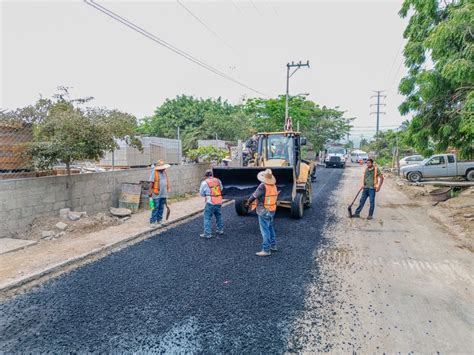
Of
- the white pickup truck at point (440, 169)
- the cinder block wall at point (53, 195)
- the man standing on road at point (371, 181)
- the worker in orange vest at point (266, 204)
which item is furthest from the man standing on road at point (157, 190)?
the white pickup truck at point (440, 169)

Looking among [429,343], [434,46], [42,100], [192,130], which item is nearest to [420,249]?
[429,343]

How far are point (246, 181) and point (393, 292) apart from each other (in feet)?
15.2

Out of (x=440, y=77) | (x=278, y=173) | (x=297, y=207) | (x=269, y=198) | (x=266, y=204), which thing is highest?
(x=440, y=77)

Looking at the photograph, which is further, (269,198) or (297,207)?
(297,207)

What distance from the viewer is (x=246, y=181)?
8.54m

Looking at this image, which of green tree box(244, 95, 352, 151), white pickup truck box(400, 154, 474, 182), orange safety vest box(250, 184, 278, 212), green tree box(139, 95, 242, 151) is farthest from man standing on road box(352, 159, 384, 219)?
green tree box(139, 95, 242, 151)

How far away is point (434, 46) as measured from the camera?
738 centimetres

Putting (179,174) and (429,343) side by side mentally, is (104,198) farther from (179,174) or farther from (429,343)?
(429,343)

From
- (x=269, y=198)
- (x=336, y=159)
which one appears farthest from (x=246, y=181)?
(x=336, y=159)

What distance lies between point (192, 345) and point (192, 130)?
3287cm

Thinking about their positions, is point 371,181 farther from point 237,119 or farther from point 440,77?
point 237,119

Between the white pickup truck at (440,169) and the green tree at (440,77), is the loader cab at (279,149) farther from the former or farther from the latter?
the white pickup truck at (440,169)

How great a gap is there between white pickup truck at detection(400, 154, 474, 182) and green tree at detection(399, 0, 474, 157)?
7666mm

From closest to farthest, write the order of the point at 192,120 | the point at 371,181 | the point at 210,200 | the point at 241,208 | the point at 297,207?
the point at 210,200
the point at 297,207
the point at 371,181
the point at 241,208
the point at 192,120
